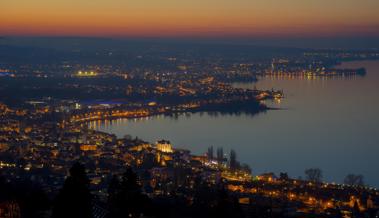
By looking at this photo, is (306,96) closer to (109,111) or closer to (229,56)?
(109,111)

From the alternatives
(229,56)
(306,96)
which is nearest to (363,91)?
(306,96)

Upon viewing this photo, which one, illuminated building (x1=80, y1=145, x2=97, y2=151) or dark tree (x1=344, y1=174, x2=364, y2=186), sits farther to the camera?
illuminated building (x1=80, y1=145, x2=97, y2=151)

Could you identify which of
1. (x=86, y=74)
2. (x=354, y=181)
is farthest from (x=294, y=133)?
(x=86, y=74)

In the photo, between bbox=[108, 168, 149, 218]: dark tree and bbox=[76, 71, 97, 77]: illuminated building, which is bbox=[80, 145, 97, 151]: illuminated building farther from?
bbox=[76, 71, 97, 77]: illuminated building

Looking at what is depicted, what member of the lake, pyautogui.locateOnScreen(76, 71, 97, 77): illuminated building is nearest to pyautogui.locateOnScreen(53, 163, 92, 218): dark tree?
the lake

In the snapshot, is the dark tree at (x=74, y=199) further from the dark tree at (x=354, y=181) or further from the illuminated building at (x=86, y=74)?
the illuminated building at (x=86, y=74)

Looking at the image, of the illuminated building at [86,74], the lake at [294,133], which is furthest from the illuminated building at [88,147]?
the illuminated building at [86,74]
